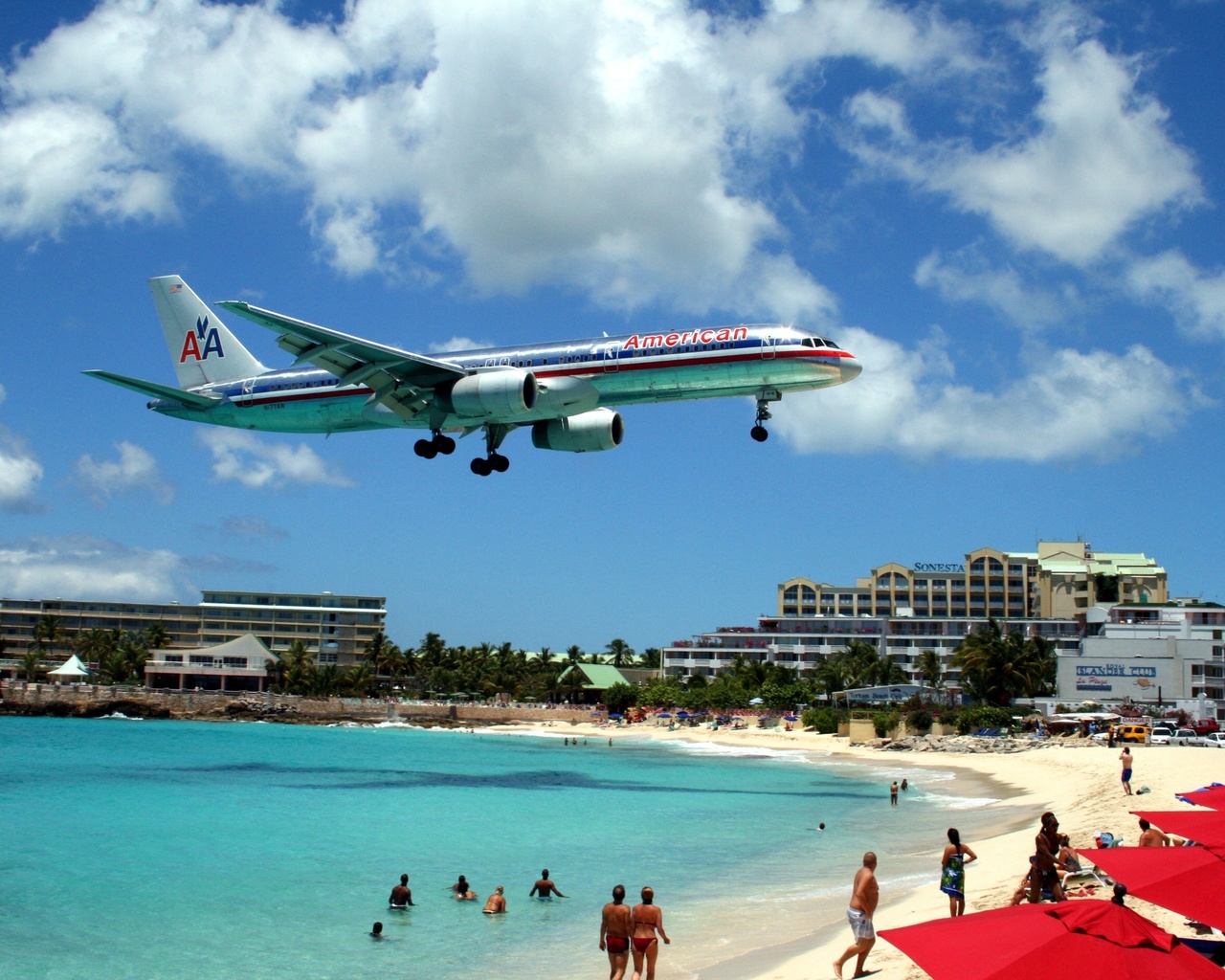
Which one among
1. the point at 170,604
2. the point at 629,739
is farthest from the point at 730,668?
the point at 170,604

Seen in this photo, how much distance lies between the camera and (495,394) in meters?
29.8

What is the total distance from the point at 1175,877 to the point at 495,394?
22671 millimetres

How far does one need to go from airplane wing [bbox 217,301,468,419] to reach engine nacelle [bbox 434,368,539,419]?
3.31ft

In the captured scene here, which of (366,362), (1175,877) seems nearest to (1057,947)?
(1175,877)

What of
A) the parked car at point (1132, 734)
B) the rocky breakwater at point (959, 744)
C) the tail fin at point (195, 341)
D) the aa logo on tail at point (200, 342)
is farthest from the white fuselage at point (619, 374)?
the rocky breakwater at point (959, 744)

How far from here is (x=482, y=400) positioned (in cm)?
3006

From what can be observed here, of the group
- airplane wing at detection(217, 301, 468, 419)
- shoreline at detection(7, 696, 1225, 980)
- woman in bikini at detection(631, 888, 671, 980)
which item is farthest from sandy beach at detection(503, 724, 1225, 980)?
airplane wing at detection(217, 301, 468, 419)

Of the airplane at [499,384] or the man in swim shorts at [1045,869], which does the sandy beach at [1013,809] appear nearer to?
the man in swim shorts at [1045,869]

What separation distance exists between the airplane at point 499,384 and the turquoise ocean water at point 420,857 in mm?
11686

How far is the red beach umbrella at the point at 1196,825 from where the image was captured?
11.5 meters

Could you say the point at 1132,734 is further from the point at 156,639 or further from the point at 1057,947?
the point at 156,639

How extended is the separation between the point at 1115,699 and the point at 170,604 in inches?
4581

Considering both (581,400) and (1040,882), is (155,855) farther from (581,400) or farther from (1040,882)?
(1040,882)

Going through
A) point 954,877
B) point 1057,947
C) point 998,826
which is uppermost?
point 1057,947
